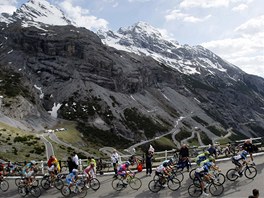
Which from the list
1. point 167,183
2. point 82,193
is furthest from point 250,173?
point 82,193

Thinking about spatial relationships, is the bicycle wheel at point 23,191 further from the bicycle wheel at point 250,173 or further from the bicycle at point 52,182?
the bicycle wheel at point 250,173

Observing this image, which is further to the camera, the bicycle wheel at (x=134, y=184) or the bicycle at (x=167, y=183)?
the bicycle wheel at (x=134, y=184)

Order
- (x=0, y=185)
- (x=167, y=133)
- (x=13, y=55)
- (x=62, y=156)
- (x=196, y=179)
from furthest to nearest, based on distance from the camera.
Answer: (x=13, y=55), (x=167, y=133), (x=62, y=156), (x=0, y=185), (x=196, y=179)

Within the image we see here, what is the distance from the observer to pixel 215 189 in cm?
2177

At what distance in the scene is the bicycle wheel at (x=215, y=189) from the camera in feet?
70.6

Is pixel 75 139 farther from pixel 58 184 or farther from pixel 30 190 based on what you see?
pixel 30 190

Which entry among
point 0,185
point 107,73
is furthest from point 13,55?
point 0,185

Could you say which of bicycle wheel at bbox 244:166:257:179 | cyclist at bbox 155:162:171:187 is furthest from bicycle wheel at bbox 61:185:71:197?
bicycle wheel at bbox 244:166:257:179

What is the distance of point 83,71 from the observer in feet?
598

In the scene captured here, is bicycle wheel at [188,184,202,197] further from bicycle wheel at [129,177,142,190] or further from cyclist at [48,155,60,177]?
cyclist at [48,155,60,177]

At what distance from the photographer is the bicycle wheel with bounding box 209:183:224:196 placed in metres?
21.5

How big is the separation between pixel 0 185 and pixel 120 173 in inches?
480

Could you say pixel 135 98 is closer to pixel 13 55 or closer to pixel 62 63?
pixel 62 63

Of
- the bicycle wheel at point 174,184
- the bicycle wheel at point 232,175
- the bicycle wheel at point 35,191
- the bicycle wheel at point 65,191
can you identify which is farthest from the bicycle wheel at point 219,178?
the bicycle wheel at point 35,191
